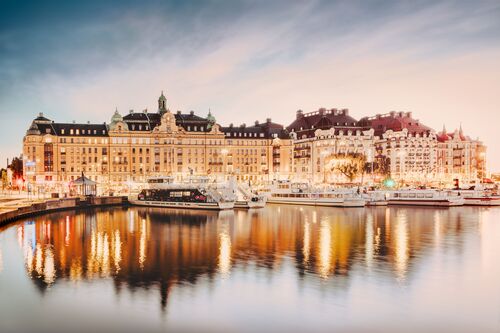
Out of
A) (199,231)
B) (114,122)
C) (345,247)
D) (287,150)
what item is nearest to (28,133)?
(114,122)

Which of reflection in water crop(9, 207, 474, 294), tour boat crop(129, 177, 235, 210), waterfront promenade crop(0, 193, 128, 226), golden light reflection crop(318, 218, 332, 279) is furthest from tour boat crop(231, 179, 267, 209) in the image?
golden light reflection crop(318, 218, 332, 279)

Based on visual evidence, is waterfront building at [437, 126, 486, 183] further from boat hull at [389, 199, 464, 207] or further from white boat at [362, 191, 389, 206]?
white boat at [362, 191, 389, 206]

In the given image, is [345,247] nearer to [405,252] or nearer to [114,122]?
[405,252]

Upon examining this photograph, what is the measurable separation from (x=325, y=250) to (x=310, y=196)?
57.7 metres

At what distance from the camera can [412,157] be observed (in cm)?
16788

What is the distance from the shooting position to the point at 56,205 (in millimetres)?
88125

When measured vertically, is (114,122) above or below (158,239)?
above

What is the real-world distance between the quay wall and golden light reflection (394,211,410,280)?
4528 centimetres

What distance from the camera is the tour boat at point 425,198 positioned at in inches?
3900

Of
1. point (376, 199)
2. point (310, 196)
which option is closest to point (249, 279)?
point (310, 196)

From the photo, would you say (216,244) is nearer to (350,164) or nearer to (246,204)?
(246,204)

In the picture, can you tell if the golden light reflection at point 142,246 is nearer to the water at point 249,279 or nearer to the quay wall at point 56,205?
the water at point 249,279

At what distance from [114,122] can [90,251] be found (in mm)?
99643

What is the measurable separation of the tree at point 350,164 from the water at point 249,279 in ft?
219
